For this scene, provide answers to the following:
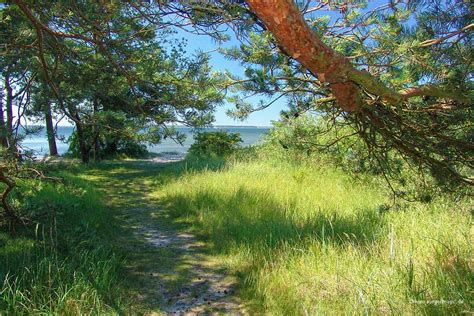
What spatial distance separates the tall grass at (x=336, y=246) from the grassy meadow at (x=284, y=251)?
1 centimetres

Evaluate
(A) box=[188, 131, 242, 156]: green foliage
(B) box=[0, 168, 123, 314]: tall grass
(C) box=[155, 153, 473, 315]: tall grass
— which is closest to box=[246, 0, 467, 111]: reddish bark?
(C) box=[155, 153, 473, 315]: tall grass

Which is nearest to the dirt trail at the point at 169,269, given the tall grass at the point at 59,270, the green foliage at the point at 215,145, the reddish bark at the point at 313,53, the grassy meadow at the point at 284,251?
the grassy meadow at the point at 284,251

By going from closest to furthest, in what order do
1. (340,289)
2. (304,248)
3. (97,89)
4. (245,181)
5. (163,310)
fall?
(340,289) → (163,310) → (304,248) → (97,89) → (245,181)

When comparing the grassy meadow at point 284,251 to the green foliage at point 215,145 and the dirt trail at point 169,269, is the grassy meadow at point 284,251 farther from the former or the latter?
the green foliage at point 215,145

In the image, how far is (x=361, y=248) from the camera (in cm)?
353

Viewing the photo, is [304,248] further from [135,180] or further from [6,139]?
[135,180]

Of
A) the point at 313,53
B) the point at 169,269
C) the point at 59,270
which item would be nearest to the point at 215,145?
the point at 169,269

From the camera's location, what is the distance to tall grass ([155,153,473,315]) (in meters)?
2.63

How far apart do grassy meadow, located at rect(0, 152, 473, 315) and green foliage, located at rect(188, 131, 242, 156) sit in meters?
7.98

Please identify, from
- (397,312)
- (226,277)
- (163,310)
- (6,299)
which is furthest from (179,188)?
(397,312)

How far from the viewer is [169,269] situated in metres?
4.08

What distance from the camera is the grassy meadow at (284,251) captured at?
2.66 metres

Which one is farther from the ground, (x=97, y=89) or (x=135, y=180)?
(x=97, y=89)

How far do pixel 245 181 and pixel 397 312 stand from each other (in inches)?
212
